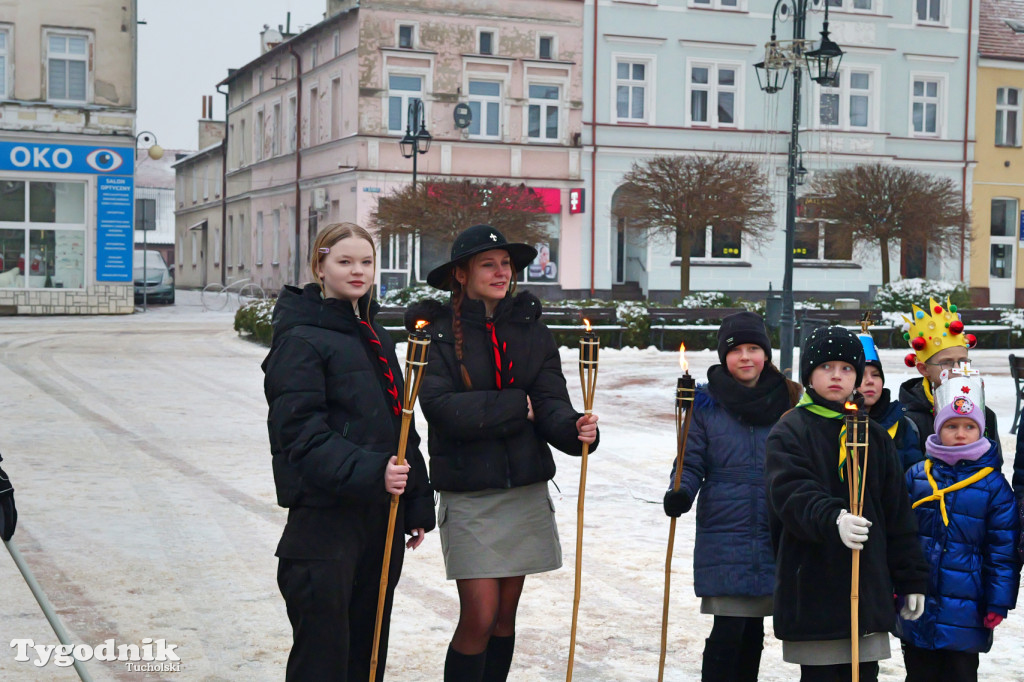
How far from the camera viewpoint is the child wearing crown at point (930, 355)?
505 centimetres

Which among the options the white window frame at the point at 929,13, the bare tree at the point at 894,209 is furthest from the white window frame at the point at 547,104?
the white window frame at the point at 929,13

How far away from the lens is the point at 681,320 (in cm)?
2414

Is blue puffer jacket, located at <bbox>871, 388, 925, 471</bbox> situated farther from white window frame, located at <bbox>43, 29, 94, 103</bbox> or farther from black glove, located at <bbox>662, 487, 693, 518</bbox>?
white window frame, located at <bbox>43, 29, 94, 103</bbox>

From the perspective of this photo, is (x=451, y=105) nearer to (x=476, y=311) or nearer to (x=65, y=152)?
(x=65, y=152)

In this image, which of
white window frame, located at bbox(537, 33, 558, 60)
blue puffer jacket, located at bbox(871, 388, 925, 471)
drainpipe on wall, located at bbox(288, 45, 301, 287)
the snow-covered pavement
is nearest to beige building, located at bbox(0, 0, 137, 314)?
drainpipe on wall, located at bbox(288, 45, 301, 287)

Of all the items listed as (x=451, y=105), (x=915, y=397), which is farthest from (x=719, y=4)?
(x=915, y=397)

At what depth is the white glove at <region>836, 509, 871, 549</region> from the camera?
3.74 m

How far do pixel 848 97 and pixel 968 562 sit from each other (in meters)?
35.5

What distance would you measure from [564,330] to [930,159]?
2051 cm

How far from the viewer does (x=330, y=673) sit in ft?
12.6

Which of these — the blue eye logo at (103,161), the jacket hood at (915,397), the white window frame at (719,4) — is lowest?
the jacket hood at (915,397)

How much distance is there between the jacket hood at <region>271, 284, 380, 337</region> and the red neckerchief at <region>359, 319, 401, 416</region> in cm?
7

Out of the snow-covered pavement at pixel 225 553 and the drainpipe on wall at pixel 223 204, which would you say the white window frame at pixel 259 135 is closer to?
the drainpipe on wall at pixel 223 204

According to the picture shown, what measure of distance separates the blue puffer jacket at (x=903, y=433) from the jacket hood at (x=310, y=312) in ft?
6.36
